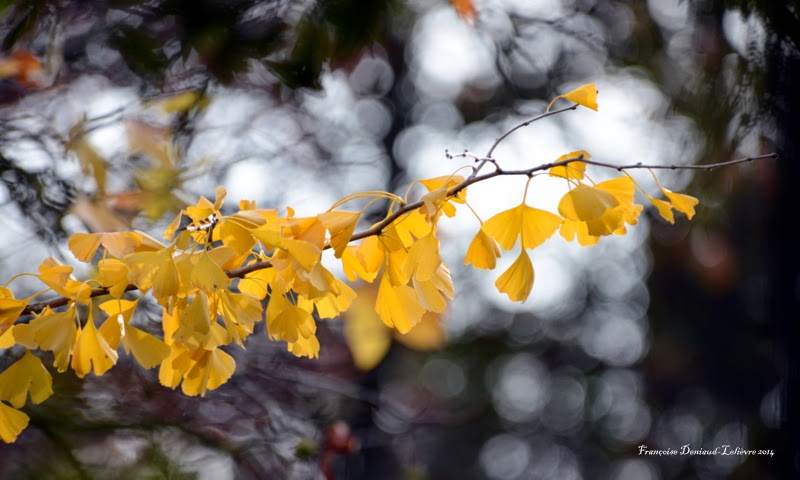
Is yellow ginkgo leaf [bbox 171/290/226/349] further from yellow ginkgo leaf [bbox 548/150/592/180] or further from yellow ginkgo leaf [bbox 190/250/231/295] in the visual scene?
yellow ginkgo leaf [bbox 548/150/592/180]

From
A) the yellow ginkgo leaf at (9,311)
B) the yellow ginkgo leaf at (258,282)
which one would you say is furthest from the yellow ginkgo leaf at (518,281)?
the yellow ginkgo leaf at (9,311)

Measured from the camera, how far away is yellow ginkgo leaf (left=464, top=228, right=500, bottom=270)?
0.33 meters

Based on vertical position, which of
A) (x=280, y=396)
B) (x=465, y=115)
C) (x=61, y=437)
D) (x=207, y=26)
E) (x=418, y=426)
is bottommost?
(x=418, y=426)

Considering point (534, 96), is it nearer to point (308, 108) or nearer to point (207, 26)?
point (308, 108)

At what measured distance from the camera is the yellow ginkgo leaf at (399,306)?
34 centimetres

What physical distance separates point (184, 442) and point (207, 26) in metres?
0.49

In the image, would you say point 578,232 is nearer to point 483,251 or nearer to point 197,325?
point 483,251

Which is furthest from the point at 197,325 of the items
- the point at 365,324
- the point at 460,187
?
the point at 365,324

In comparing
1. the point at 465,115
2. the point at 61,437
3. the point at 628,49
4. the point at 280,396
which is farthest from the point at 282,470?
the point at 628,49

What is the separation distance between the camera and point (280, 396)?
3.79 feet

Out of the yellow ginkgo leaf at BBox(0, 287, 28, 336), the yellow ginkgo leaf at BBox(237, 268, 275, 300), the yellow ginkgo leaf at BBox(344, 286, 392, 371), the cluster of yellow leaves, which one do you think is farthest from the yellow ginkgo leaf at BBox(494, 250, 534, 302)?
the yellow ginkgo leaf at BBox(344, 286, 392, 371)

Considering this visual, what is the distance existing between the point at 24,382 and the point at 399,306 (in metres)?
0.19

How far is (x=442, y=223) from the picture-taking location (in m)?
1.18

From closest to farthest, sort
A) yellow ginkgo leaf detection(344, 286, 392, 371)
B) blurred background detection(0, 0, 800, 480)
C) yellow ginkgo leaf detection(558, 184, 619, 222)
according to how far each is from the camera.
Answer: yellow ginkgo leaf detection(558, 184, 619, 222), blurred background detection(0, 0, 800, 480), yellow ginkgo leaf detection(344, 286, 392, 371)
